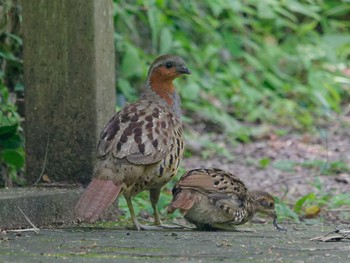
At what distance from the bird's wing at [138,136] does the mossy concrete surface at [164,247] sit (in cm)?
43

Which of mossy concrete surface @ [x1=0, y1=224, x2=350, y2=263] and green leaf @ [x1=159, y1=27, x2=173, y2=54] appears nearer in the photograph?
mossy concrete surface @ [x1=0, y1=224, x2=350, y2=263]

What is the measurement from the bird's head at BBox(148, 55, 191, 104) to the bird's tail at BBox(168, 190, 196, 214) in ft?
3.03

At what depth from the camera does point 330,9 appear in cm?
1432

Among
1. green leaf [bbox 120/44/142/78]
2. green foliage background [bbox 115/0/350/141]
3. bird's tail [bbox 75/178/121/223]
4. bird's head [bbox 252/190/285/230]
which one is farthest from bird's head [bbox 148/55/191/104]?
green foliage background [bbox 115/0/350/141]

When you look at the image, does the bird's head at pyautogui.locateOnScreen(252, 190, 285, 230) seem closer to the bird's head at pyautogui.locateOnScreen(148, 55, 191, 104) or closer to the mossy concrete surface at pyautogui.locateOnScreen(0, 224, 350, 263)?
the mossy concrete surface at pyautogui.locateOnScreen(0, 224, 350, 263)

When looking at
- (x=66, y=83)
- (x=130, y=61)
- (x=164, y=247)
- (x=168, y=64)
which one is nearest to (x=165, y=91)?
(x=168, y=64)

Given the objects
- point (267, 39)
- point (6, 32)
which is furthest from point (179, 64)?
point (267, 39)

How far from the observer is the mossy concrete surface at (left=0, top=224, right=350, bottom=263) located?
157 inches

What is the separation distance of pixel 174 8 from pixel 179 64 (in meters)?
5.13

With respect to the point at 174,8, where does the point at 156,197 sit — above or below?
below

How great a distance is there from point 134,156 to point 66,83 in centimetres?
89

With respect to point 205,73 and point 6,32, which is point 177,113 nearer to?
point 6,32

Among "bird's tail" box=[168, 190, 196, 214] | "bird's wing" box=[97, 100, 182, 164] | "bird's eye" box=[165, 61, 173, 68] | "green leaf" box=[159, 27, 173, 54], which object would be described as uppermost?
"green leaf" box=[159, 27, 173, 54]

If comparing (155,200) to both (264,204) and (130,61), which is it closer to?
(264,204)
